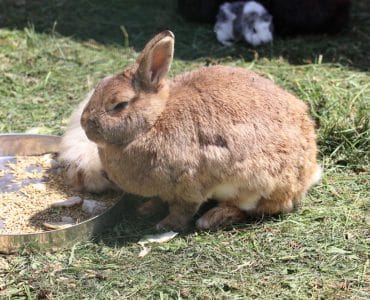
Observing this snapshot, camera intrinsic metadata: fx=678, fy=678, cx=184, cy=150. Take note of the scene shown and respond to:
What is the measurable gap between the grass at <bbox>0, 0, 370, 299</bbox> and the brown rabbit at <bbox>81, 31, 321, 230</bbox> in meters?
0.24

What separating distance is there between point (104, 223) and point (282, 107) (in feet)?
3.74

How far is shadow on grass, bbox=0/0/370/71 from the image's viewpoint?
19.7ft

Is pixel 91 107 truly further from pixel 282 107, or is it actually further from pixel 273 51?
pixel 273 51

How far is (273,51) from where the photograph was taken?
605 centimetres

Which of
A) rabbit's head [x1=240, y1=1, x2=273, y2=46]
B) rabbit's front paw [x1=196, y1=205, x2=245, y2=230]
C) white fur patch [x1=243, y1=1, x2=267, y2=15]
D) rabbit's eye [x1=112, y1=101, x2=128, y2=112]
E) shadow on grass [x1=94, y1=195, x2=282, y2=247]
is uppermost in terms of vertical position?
white fur patch [x1=243, y1=1, x2=267, y2=15]

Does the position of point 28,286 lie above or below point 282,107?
below

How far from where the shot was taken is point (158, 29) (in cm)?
655

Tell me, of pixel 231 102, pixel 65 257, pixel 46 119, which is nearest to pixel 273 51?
pixel 46 119

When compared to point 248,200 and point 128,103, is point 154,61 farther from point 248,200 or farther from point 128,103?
point 248,200

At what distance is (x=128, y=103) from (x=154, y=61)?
0.82 ft

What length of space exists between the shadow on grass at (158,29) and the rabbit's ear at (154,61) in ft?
7.63

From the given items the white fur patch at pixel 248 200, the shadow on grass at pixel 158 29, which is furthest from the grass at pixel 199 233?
the white fur patch at pixel 248 200

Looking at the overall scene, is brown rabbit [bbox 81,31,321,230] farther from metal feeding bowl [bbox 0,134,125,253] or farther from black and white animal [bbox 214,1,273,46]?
black and white animal [bbox 214,1,273,46]

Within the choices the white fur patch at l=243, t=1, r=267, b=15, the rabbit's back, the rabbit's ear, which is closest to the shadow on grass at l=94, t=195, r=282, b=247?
the rabbit's back
